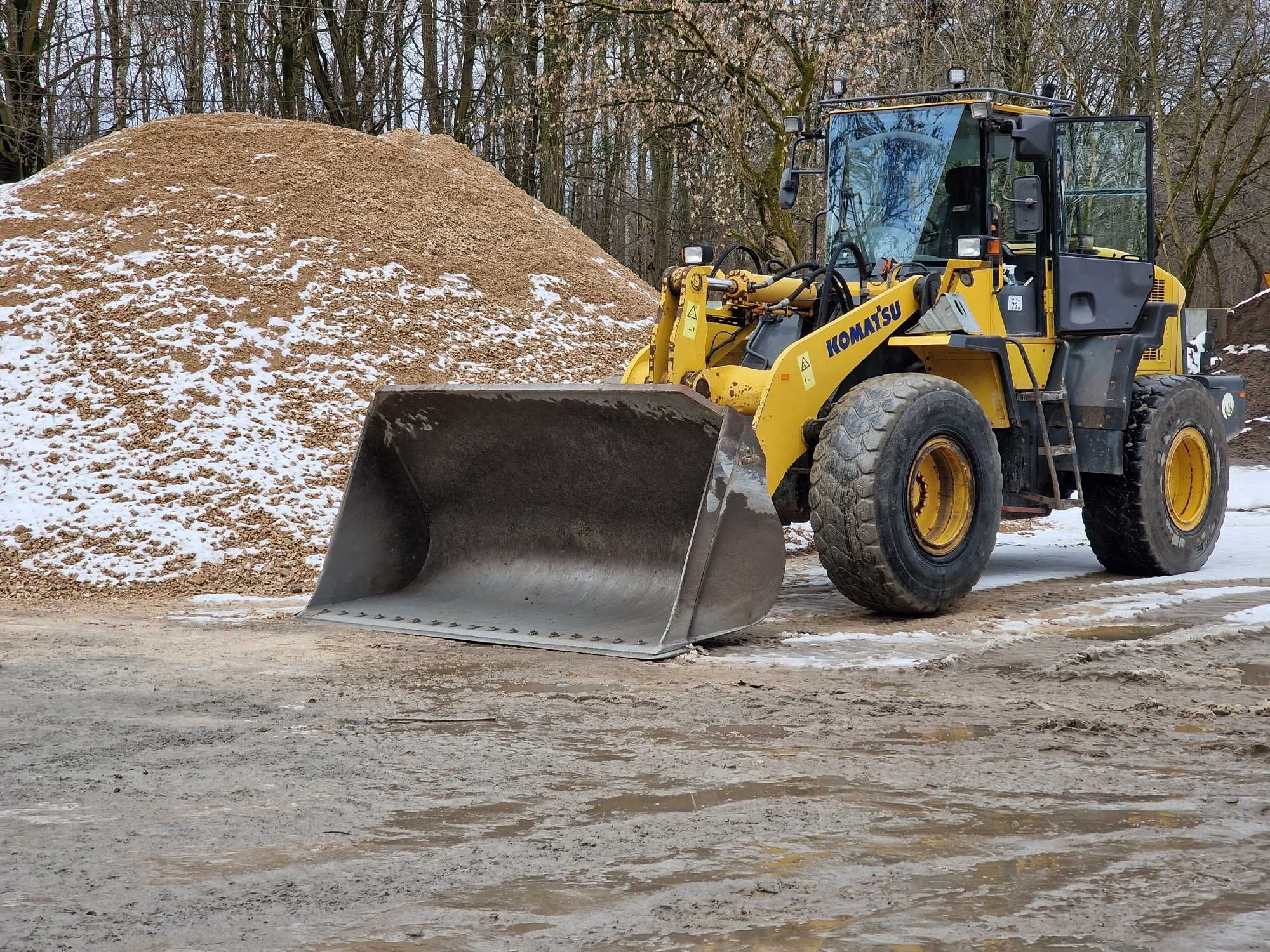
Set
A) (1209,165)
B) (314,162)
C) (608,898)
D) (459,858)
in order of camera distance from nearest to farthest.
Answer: (608,898) → (459,858) → (314,162) → (1209,165)

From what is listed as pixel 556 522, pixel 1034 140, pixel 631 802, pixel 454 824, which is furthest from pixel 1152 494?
pixel 454 824

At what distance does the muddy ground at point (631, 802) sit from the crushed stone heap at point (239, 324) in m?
3.00

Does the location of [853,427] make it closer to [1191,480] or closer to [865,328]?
[865,328]

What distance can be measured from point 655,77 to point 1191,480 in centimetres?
1045

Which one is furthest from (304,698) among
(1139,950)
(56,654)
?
(1139,950)

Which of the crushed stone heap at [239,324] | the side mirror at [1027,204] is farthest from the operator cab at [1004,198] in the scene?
the crushed stone heap at [239,324]

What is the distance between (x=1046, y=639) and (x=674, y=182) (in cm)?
2052

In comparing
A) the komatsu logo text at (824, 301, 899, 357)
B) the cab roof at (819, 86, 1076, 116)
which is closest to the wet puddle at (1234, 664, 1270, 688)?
the komatsu logo text at (824, 301, 899, 357)

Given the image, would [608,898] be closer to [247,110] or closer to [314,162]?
[314,162]

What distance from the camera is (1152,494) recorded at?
8242 mm

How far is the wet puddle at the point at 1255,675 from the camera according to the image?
17.1ft

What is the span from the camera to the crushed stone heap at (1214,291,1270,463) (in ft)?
50.9

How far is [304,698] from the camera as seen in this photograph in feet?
16.3

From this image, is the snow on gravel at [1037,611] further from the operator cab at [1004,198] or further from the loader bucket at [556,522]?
A: the operator cab at [1004,198]
